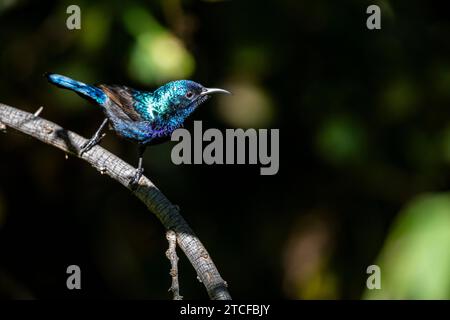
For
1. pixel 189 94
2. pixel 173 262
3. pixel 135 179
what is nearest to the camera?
pixel 173 262

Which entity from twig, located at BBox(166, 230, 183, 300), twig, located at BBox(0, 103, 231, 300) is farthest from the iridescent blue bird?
twig, located at BBox(166, 230, 183, 300)

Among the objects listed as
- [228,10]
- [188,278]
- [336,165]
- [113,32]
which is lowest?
[188,278]

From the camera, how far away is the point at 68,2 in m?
5.19

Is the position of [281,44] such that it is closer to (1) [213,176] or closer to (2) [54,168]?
(1) [213,176]

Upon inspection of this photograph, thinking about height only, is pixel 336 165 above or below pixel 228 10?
below

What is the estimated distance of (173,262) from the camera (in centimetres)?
301

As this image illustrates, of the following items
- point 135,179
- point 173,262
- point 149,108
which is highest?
point 149,108

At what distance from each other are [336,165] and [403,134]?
0.60 m

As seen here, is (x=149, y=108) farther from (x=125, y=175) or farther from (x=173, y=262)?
(x=173, y=262)

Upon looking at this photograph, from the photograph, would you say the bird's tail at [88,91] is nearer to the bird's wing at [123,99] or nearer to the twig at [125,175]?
the bird's wing at [123,99]

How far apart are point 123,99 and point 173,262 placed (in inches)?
47.4

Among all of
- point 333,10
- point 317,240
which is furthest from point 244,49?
point 317,240

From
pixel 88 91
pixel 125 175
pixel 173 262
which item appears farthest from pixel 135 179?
pixel 88 91

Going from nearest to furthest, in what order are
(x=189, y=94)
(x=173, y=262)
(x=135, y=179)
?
(x=173, y=262) → (x=135, y=179) → (x=189, y=94)
